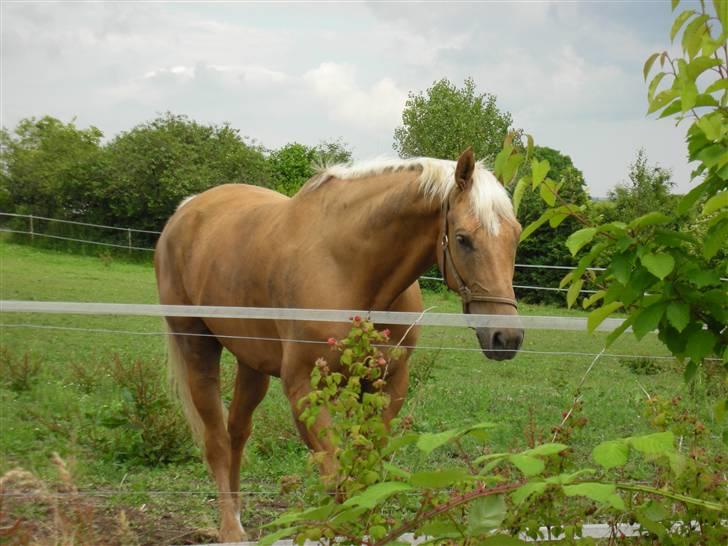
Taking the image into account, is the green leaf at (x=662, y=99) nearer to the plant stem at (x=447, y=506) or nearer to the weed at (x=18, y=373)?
the plant stem at (x=447, y=506)

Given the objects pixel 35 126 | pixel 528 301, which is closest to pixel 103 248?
pixel 528 301

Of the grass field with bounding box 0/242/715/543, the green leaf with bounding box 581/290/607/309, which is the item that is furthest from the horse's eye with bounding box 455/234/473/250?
the green leaf with bounding box 581/290/607/309

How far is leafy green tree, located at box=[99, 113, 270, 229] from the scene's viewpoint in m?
29.1

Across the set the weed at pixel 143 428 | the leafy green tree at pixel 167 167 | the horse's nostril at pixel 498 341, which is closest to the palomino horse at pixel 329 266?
the horse's nostril at pixel 498 341

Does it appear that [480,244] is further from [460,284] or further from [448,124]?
[448,124]

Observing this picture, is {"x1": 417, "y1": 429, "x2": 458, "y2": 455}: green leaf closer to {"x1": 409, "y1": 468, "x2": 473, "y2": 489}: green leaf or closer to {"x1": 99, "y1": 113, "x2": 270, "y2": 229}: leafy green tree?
{"x1": 409, "y1": 468, "x2": 473, "y2": 489}: green leaf

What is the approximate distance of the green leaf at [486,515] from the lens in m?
1.32

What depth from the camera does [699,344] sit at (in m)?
1.71

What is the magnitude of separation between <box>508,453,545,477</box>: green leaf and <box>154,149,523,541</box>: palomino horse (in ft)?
5.03

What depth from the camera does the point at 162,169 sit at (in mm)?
30750

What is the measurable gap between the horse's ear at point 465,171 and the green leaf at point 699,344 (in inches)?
59.4

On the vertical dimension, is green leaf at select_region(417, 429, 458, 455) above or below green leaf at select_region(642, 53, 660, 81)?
below

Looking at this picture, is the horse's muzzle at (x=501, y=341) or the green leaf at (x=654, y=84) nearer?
the green leaf at (x=654, y=84)

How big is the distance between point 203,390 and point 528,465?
3.54 m
